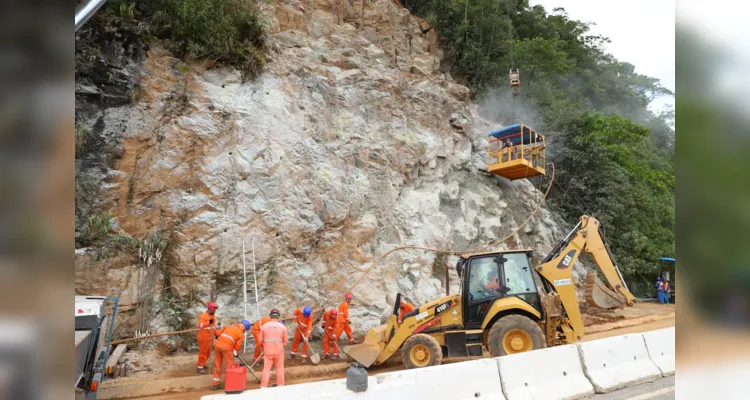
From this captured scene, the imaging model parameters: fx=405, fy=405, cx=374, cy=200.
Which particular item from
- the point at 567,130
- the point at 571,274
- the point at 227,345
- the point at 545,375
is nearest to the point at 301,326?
the point at 227,345

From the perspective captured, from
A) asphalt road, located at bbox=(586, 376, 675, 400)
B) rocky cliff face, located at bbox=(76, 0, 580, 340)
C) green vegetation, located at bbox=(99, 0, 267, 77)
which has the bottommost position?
asphalt road, located at bbox=(586, 376, 675, 400)

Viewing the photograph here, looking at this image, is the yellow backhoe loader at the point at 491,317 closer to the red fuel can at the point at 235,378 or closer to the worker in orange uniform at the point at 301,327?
the worker in orange uniform at the point at 301,327

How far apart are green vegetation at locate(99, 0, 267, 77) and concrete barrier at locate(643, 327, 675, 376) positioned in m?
12.3

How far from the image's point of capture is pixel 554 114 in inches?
864

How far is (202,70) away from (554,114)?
17.8m

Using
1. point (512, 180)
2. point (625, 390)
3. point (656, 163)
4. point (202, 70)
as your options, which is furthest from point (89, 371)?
point (656, 163)

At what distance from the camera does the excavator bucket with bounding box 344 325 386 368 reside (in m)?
8.33

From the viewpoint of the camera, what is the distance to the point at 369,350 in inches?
328

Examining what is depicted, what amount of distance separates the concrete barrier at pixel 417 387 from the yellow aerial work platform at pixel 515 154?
11.4 m

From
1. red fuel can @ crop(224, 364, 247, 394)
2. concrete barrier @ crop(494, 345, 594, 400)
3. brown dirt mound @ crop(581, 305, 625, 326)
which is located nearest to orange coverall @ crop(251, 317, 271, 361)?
red fuel can @ crop(224, 364, 247, 394)

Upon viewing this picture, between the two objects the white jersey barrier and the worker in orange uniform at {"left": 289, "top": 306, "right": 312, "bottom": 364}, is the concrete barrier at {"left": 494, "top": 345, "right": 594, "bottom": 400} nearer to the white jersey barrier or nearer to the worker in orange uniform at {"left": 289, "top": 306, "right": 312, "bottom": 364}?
the white jersey barrier

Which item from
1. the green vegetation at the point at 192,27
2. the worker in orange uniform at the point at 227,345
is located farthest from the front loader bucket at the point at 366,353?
the green vegetation at the point at 192,27

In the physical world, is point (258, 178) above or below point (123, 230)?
above
